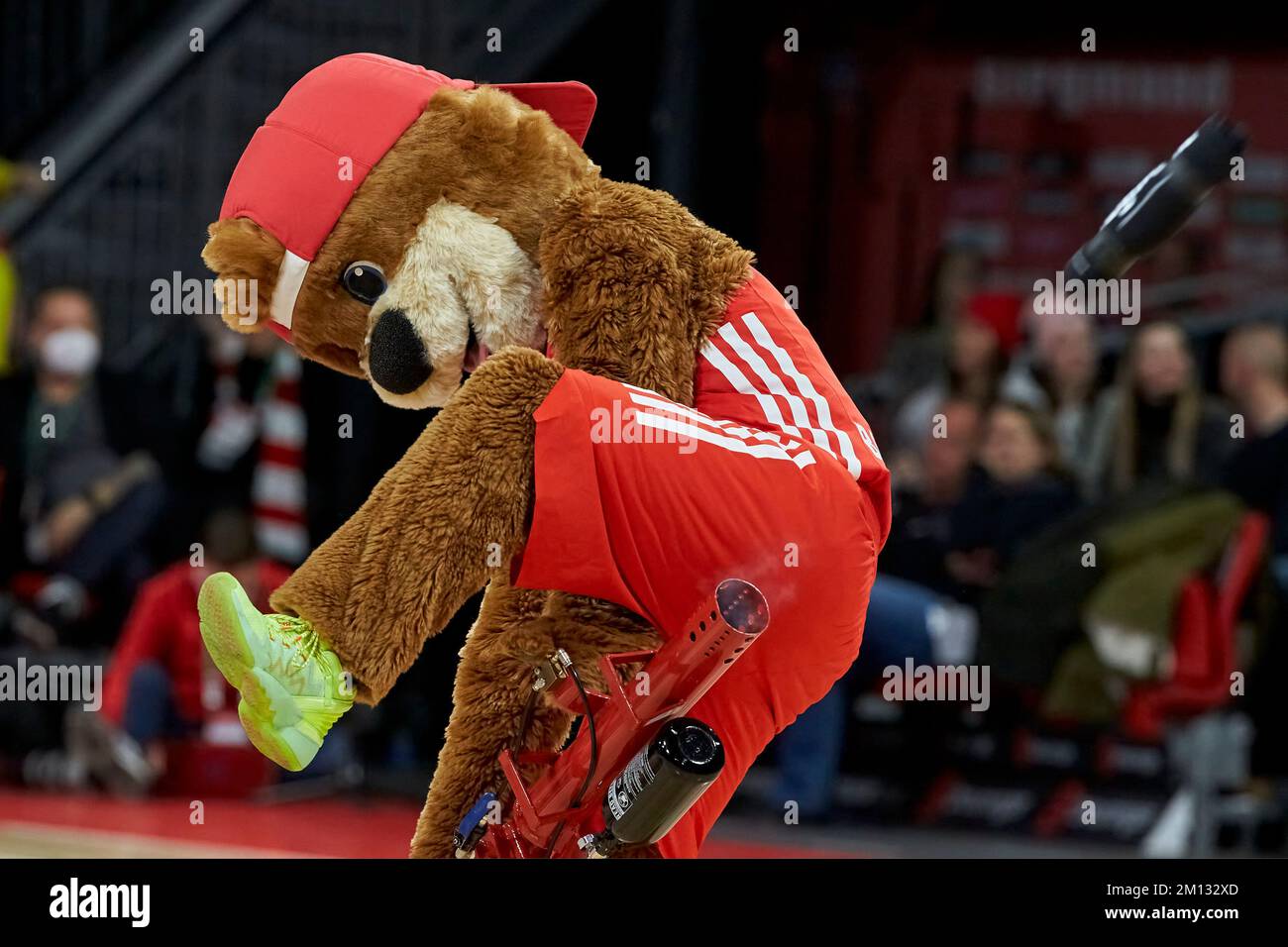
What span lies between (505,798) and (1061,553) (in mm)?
2504

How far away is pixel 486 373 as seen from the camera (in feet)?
6.28

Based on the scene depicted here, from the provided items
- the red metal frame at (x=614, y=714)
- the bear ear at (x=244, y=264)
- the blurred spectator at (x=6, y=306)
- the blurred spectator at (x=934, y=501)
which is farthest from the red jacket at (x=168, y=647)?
the red metal frame at (x=614, y=714)

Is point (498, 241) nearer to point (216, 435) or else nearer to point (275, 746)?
point (275, 746)

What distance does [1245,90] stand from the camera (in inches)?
229

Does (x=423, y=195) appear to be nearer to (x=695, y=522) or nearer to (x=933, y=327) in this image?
(x=695, y=522)

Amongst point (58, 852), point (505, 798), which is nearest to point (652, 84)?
point (58, 852)

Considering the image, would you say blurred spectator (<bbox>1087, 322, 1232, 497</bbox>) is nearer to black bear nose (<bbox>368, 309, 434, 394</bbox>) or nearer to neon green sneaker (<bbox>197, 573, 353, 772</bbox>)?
black bear nose (<bbox>368, 309, 434, 394</bbox>)

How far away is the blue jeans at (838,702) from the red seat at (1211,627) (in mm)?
537

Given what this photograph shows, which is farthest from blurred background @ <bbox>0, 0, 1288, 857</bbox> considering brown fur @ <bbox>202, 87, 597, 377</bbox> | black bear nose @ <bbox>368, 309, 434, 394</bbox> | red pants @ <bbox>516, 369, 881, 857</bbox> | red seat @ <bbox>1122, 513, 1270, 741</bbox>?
red pants @ <bbox>516, 369, 881, 857</bbox>

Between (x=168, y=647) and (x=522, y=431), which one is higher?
(x=522, y=431)

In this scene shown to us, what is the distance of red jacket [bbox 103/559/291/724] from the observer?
4.83m

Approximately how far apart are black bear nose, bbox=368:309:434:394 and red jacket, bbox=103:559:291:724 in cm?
282

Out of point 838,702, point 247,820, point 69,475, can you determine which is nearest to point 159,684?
point 247,820

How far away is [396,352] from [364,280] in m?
0.10
